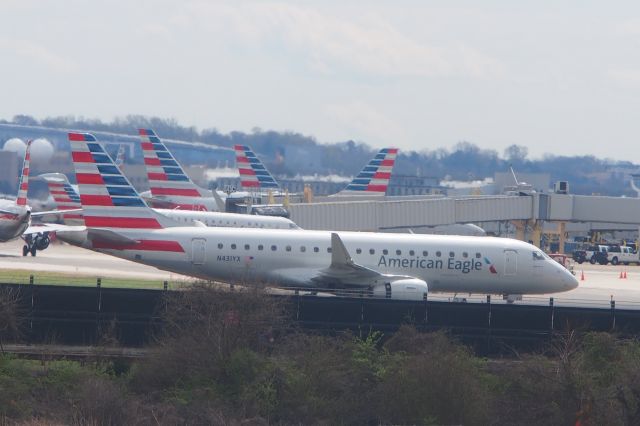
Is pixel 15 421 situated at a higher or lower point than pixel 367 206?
lower

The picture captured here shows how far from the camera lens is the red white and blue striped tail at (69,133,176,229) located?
46.2m

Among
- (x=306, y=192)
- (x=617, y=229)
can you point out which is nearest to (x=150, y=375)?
(x=306, y=192)

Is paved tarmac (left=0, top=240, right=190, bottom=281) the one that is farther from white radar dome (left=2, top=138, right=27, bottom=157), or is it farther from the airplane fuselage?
white radar dome (left=2, top=138, right=27, bottom=157)

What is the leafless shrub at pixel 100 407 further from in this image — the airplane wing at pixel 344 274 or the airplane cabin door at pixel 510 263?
the airplane cabin door at pixel 510 263

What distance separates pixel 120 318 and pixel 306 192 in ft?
171

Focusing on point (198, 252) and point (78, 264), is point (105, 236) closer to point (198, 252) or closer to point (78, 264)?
point (198, 252)

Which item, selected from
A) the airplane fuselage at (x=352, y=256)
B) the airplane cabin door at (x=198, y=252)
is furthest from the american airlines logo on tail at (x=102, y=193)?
the airplane cabin door at (x=198, y=252)

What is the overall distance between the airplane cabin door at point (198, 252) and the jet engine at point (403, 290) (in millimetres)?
6545

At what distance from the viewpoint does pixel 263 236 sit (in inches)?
1815

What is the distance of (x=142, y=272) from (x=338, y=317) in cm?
2456

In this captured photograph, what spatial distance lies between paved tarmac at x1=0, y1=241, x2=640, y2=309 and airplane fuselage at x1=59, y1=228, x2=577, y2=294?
5.60 feet

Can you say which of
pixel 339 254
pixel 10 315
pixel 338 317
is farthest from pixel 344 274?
pixel 10 315

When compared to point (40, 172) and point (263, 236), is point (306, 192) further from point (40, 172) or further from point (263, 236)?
point (40, 172)

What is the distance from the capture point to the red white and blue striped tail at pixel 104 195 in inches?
1817
